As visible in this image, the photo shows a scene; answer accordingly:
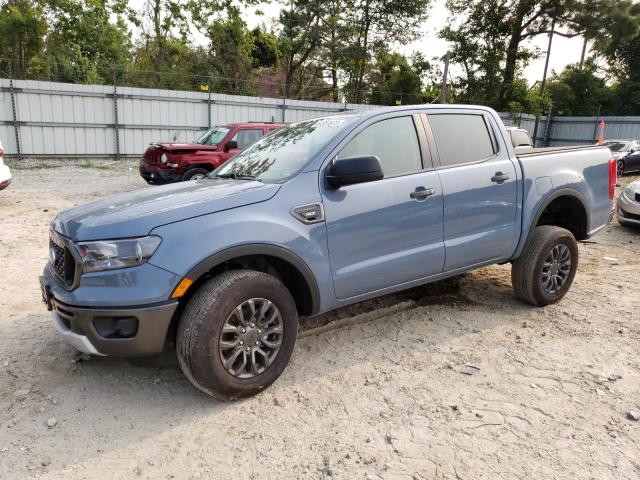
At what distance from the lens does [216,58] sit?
26.6 m

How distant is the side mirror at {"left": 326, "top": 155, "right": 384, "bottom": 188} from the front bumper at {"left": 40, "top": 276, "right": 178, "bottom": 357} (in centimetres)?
123

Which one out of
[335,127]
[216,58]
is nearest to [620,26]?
[216,58]

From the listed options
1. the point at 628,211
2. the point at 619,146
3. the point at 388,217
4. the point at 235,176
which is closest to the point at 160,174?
the point at 235,176

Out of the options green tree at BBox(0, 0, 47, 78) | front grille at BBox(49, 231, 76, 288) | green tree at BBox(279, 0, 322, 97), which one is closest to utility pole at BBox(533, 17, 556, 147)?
green tree at BBox(279, 0, 322, 97)

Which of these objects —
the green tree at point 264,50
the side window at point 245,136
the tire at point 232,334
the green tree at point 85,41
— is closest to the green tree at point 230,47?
the green tree at point 264,50

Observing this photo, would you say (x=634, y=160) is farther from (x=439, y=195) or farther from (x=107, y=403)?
(x=107, y=403)

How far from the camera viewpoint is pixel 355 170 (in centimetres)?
307

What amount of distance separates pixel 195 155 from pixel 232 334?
24.5 feet

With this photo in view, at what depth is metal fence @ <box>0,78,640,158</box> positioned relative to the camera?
Answer: 15250 mm

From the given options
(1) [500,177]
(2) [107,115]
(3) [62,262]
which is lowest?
(3) [62,262]

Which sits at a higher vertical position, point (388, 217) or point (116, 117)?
point (116, 117)

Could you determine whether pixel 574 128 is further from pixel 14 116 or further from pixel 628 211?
pixel 14 116

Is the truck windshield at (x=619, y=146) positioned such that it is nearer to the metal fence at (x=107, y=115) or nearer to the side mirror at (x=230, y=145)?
the metal fence at (x=107, y=115)

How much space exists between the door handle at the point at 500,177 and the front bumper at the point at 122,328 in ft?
8.63
